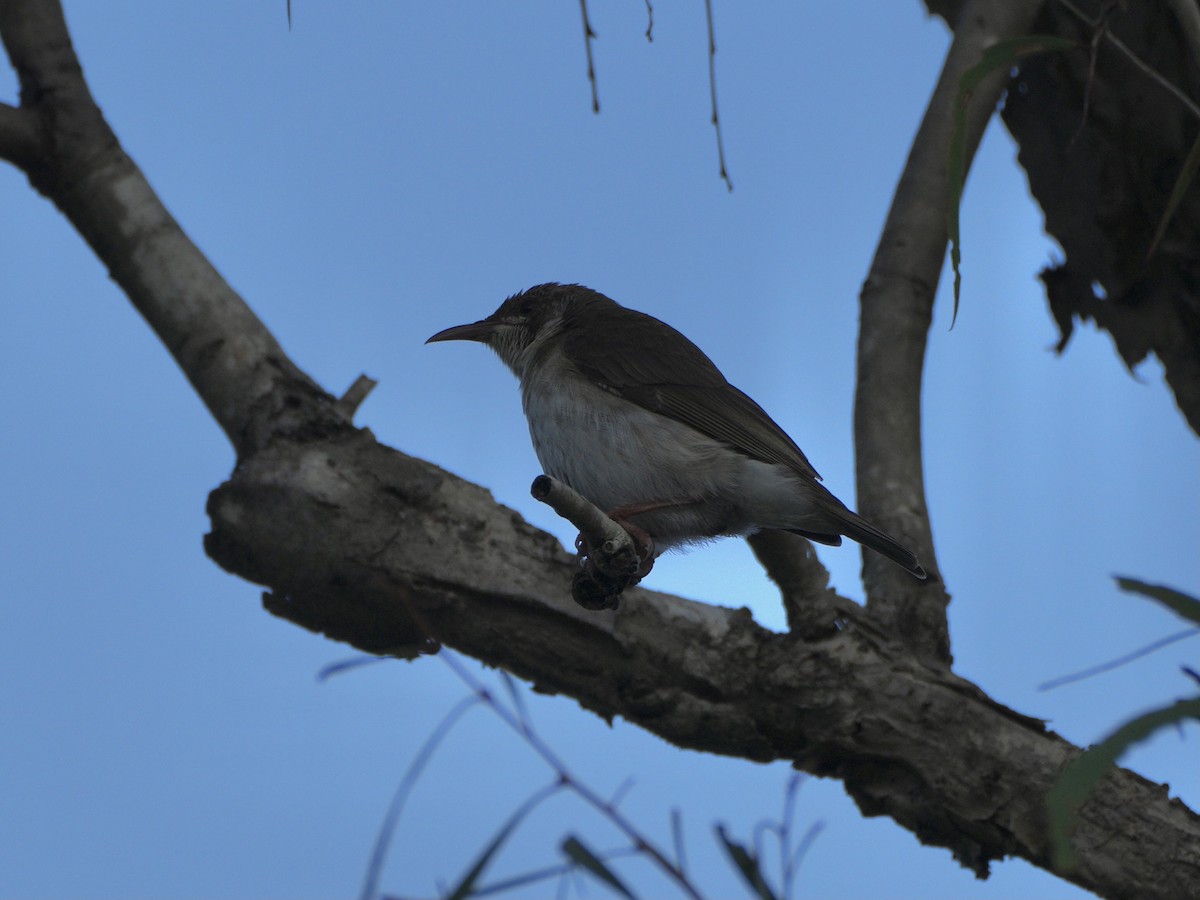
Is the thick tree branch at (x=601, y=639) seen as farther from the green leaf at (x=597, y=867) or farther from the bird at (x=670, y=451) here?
the green leaf at (x=597, y=867)

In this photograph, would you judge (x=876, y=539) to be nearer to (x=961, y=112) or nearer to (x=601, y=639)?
(x=601, y=639)

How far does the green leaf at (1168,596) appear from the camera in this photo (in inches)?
92.5

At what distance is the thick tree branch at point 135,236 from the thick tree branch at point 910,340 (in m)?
2.32

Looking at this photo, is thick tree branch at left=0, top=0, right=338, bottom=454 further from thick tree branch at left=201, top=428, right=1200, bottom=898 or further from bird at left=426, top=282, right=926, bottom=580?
bird at left=426, top=282, right=926, bottom=580

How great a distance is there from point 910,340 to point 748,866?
10.6 ft

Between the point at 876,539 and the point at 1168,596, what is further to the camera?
the point at 876,539

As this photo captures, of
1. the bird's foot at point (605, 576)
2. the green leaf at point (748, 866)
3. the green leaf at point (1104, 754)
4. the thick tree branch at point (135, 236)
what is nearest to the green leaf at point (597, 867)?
the green leaf at point (748, 866)

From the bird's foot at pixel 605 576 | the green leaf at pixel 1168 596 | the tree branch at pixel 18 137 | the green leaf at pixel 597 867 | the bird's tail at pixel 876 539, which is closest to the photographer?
the green leaf at pixel 1168 596

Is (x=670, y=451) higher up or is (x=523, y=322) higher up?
(x=523, y=322)

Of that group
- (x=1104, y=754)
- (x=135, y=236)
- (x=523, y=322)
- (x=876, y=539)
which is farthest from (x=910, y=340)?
(x=135, y=236)

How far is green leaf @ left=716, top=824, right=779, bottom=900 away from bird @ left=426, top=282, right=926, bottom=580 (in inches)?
68.8

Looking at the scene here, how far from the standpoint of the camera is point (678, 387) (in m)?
5.14

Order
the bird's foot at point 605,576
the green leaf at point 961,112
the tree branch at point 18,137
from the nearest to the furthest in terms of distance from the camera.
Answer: the green leaf at point 961,112 < the bird's foot at point 605,576 < the tree branch at point 18,137

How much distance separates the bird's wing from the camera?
4.96 metres
